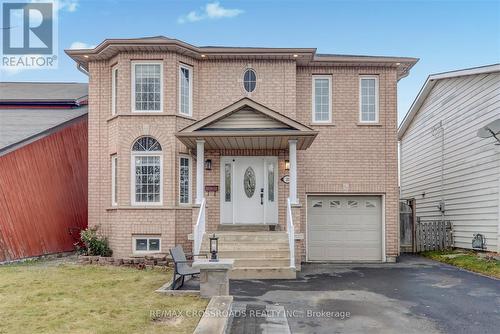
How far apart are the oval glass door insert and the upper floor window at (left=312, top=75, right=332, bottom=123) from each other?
267cm

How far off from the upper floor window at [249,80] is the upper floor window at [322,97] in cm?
191

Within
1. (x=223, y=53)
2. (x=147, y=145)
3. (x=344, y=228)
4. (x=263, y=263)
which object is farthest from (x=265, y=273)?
(x=223, y=53)

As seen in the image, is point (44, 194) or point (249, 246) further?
point (44, 194)

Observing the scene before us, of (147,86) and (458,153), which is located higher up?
(147,86)

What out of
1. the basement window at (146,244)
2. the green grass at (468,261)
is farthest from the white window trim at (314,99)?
the basement window at (146,244)

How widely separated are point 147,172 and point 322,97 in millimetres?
5822

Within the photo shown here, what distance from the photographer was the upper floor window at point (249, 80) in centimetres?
1376

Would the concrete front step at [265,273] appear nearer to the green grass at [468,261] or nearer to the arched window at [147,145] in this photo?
the arched window at [147,145]

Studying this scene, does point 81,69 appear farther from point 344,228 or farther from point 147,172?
point 344,228

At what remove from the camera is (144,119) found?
13.0 metres

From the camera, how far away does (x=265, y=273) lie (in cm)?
1033

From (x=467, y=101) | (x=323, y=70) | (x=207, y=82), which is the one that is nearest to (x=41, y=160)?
(x=207, y=82)

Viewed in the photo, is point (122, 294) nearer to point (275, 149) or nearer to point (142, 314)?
point (142, 314)

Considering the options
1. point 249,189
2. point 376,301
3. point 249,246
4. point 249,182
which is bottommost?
point 376,301
